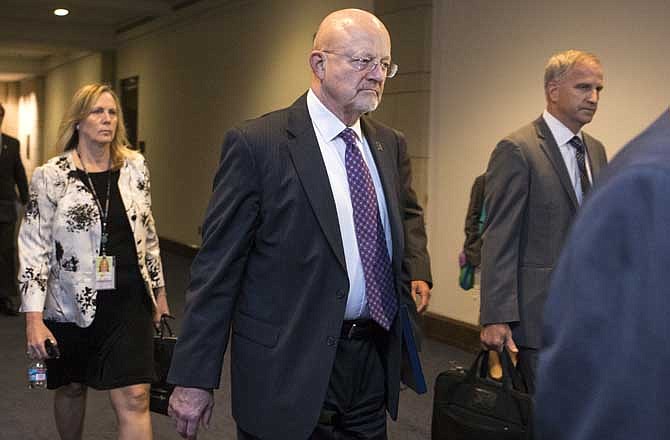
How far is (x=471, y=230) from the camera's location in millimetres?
5852

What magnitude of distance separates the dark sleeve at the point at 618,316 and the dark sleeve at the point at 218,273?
5.65 ft

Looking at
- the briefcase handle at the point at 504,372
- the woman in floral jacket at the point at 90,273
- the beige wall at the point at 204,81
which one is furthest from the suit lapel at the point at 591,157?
the beige wall at the point at 204,81

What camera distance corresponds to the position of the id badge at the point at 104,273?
3545 millimetres

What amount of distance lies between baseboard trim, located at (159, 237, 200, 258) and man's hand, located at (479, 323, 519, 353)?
9.71 meters

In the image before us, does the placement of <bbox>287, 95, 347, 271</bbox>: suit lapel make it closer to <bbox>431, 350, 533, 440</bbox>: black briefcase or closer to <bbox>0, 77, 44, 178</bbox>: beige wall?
<bbox>431, 350, 533, 440</bbox>: black briefcase

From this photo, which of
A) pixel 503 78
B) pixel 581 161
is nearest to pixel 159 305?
pixel 581 161

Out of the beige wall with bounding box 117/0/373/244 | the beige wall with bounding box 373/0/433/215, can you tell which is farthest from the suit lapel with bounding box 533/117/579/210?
the beige wall with bounding box 117/0/373/244

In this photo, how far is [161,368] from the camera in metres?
3.75

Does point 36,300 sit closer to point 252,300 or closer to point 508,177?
point 252,300

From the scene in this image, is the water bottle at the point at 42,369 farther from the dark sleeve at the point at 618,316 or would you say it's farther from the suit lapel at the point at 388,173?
the dark sleeve at the point at 618,316

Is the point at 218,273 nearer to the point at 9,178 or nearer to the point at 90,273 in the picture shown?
the point at 90,273

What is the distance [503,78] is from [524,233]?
350 cm

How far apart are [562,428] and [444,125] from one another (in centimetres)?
672

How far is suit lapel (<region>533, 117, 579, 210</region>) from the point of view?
138 inches
